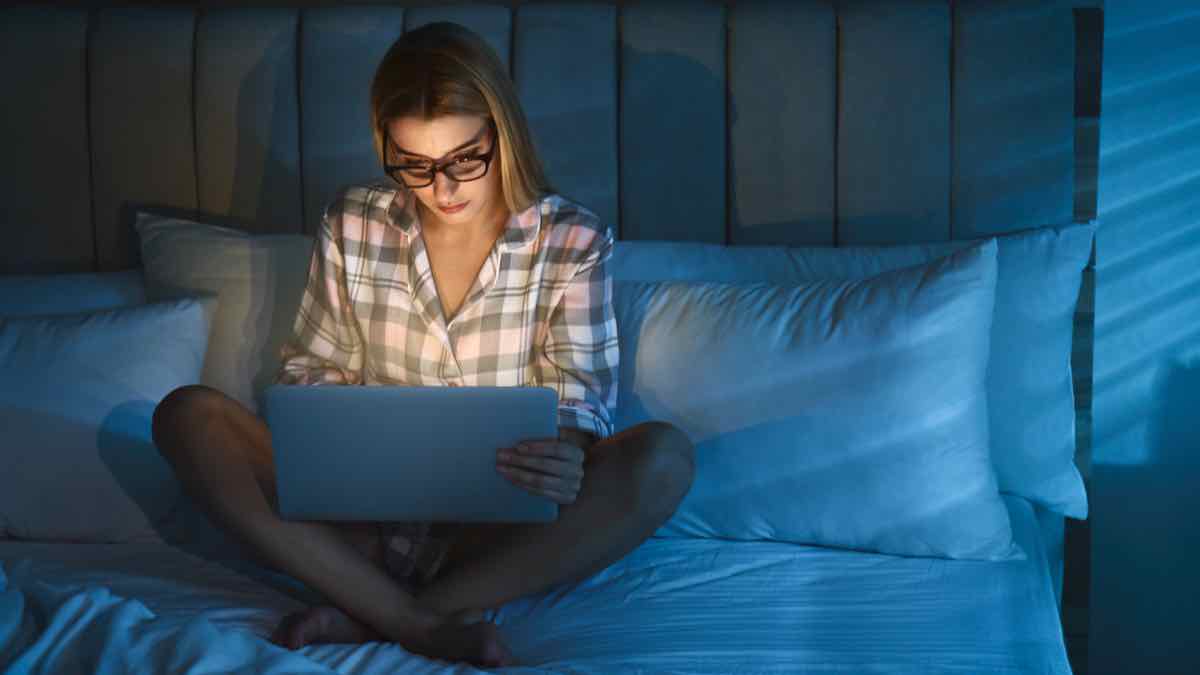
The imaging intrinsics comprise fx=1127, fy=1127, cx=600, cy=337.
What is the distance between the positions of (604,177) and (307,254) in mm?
527

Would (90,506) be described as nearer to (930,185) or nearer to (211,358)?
(211,358)

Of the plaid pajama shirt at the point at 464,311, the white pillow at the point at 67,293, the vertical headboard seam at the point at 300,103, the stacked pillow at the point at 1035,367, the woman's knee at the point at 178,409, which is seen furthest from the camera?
the vertical headboard seam at the point at 300,103

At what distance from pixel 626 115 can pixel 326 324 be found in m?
0.65

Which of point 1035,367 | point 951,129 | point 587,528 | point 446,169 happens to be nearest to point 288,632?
point 587,528

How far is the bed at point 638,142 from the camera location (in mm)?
1673

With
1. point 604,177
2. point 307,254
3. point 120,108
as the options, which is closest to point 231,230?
point 307,254

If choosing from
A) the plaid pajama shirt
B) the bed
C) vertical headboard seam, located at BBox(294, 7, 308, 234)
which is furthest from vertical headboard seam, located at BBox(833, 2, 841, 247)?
vertical headboard seam, located at BBox(294, 7, 308, 234)

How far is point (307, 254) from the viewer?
185cm

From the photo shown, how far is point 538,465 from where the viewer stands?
1.32 metres

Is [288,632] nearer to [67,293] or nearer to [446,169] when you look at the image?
[446,169]

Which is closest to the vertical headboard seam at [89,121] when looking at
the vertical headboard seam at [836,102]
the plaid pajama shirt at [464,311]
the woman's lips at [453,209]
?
the plaid pajama shirt at [464,311]

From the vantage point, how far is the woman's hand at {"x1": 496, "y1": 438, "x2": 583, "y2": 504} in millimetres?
1311

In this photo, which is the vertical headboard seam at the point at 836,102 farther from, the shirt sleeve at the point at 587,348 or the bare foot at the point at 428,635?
the bare foot at the point at 428,635

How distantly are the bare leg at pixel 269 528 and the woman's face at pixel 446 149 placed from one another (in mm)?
409
